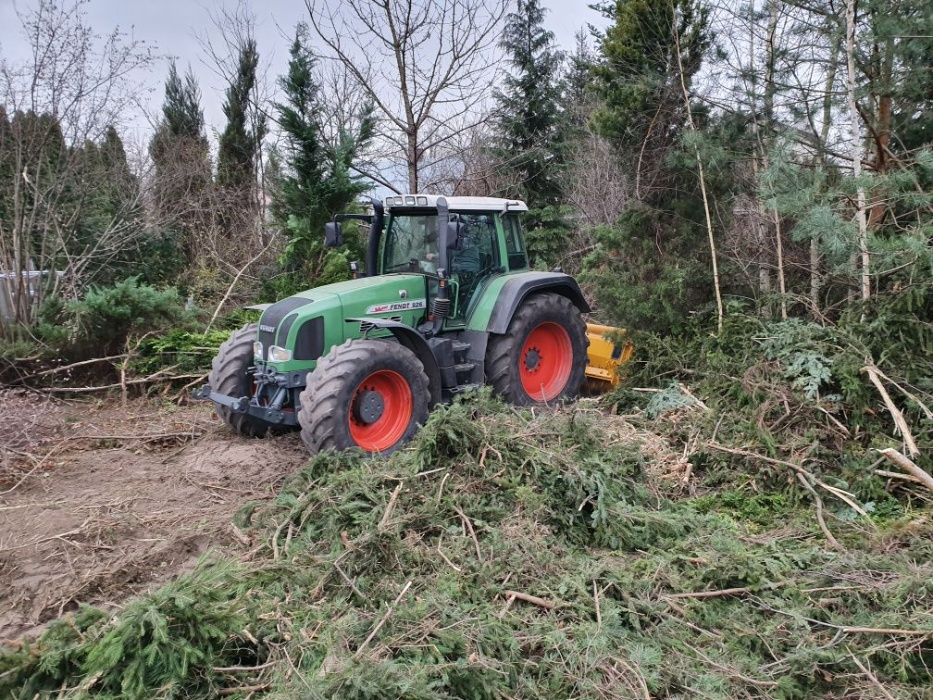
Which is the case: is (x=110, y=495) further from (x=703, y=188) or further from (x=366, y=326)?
(x=703, y=188)

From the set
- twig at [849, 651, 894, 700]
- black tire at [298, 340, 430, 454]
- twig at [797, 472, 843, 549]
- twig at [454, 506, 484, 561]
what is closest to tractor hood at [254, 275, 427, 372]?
black tire at [298, 340, 430, 454]

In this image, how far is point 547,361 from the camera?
6.87 m

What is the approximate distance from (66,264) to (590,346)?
7.43 m

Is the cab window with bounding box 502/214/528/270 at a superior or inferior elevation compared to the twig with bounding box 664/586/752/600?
superior

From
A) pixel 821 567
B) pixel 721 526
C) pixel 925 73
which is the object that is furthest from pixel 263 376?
pixel 925 73

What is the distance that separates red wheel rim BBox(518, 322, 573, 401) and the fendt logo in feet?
4.04

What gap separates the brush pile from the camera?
2625 mm

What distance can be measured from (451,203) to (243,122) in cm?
1180

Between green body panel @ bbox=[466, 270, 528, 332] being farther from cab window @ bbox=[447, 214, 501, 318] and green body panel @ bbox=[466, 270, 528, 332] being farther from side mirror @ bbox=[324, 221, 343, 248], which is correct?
side mirror @ bbox=[324, 221, 343, 248]

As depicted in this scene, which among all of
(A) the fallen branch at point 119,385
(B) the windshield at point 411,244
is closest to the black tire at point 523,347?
(B) the windshield at point 411,244

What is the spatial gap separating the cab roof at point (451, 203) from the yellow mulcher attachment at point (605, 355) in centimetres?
183

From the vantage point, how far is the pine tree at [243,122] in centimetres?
1552

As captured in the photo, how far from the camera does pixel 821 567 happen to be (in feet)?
11.8

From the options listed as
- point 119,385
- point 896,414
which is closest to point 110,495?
point 119,385
